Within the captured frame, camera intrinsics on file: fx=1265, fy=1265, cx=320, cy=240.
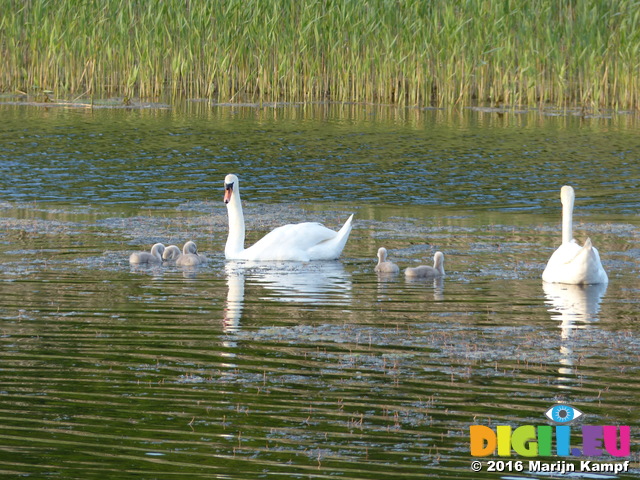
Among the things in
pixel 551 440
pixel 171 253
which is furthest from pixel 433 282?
pixel 551 440

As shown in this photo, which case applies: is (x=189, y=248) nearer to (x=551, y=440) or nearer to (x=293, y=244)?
(x=293, y=244)

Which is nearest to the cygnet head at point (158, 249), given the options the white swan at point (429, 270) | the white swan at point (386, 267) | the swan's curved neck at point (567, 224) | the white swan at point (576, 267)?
the white swan at point (386, 267)

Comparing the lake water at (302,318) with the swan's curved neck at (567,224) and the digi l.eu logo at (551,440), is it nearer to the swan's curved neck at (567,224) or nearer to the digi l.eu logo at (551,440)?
the digi l.eu logo at (551,440)

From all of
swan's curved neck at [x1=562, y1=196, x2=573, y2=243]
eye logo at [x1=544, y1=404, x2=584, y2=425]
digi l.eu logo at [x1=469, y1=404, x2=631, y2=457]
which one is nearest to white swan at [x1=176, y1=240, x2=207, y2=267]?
swan's curved neck at [x1=562, y1=196, x2=573, y2=243]

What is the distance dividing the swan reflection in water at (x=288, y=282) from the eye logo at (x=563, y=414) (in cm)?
346

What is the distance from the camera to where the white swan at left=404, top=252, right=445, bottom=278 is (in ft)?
44.7

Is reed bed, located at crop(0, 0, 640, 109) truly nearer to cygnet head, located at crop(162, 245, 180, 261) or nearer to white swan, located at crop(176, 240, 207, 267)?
white swan, located at crop(176, 240, 207, 267)

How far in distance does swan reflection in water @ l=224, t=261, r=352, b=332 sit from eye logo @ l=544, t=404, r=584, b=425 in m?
3.46

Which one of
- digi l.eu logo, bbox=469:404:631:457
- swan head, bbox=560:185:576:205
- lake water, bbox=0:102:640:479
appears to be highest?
swan head, bbox=560:185:576:205

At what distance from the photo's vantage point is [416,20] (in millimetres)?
31312

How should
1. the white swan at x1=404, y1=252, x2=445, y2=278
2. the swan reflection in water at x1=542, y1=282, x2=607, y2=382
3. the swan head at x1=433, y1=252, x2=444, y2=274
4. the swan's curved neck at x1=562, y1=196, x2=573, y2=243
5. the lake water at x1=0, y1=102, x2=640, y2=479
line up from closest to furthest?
the lake water at x1=0, y1=102, x2=640, y2=479, the swan reflection in water at x1=542, y1=282, x2=607, y2=382, the white swan at x1=404, y1=252, x2=445, y2=278, the swan head at x1=433, y1=252, x2=444, y2=274, the swan's curved neck at x1=562, y1=196, x2=573, y2=243

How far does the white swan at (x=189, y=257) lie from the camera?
566 inches

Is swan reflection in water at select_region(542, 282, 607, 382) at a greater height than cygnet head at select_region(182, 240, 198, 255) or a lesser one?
lesser

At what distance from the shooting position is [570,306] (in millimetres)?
12359
